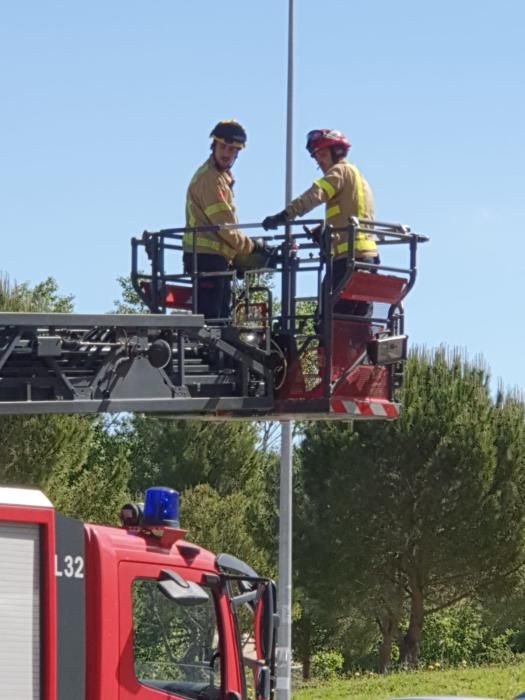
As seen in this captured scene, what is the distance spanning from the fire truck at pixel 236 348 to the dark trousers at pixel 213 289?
73 mm


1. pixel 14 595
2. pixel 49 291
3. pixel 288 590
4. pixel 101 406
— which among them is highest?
pixel 49 291

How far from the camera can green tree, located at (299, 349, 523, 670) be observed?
30.4 meters

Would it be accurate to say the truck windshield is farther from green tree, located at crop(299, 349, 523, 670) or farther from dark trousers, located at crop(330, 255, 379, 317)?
green tree, located at crop(299, 349, 523, 670)

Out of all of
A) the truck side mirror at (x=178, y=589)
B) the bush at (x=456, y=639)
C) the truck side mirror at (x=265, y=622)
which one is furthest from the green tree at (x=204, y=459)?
the truck side mirror at (x=178, y=589)

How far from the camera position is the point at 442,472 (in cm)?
3062

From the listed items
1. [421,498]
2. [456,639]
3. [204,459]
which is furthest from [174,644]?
[456,639]

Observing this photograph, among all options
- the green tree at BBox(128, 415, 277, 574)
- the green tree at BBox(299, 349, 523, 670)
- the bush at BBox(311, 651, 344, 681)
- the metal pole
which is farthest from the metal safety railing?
the bush at BBox(311, 651, 344, 681)

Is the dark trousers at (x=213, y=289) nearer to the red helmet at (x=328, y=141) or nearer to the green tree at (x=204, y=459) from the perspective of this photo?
the red helmet at (x=328, y=141)

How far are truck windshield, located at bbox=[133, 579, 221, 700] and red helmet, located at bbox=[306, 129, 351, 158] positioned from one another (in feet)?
14.8

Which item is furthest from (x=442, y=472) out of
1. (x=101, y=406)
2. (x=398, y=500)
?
(x=101, y=406)

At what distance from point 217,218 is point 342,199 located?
0.95 meters

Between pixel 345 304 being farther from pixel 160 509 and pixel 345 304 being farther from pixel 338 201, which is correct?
pixel 160 509

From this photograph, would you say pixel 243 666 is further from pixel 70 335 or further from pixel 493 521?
pixel 493 521

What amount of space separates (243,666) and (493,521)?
73.2 feet
